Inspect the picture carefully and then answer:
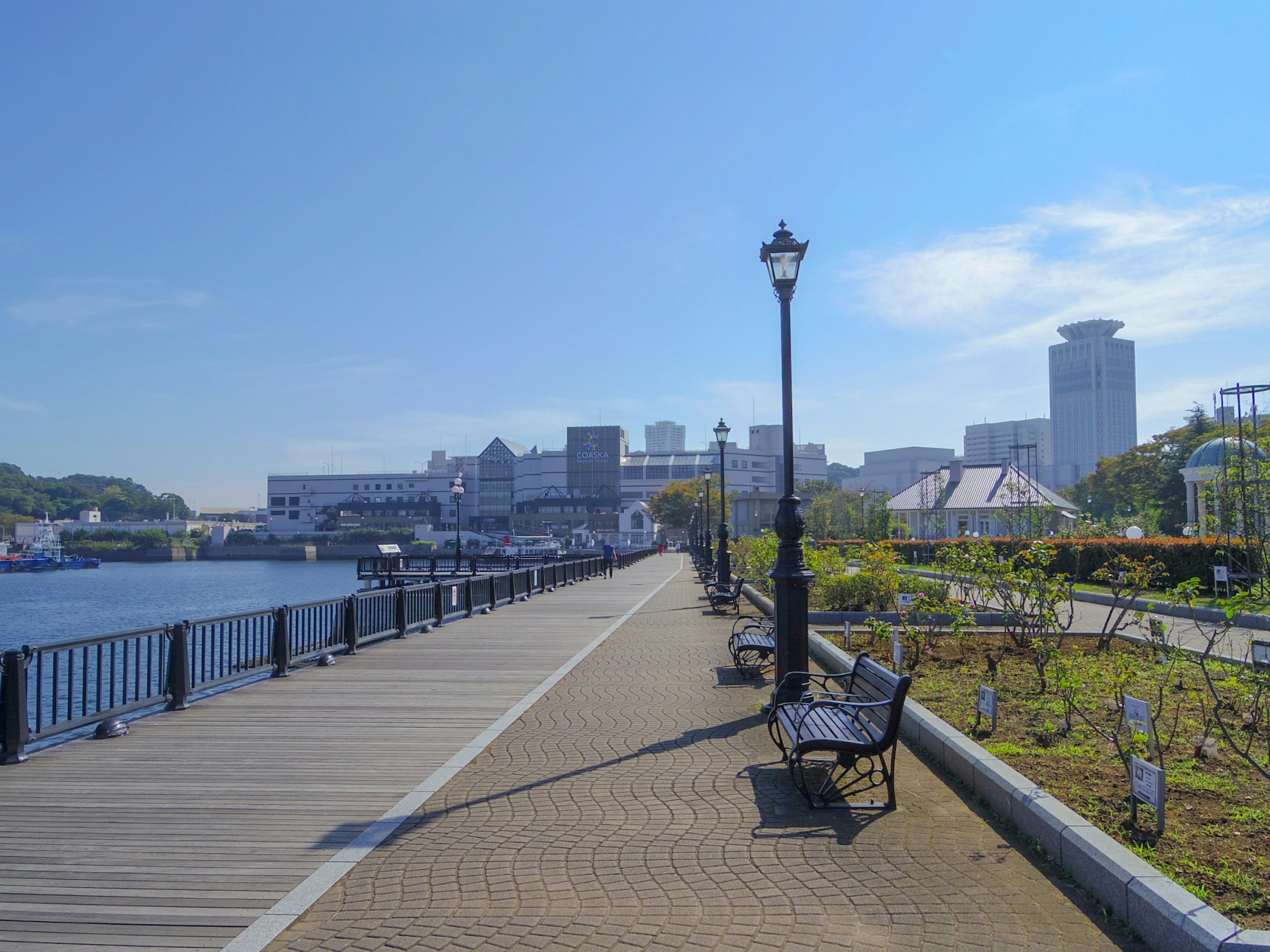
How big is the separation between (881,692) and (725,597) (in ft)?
43.1

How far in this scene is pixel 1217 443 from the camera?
3859cm

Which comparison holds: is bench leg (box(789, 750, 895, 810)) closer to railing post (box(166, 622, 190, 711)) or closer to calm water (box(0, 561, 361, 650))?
railing post (box(166, 622, 190, 711))

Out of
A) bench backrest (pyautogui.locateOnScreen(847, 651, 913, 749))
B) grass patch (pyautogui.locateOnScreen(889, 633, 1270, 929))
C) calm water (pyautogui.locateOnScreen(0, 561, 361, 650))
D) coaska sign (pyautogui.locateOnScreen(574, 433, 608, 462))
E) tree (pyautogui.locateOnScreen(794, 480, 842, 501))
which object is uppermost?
coaska sign (pyautogui.locateOnScreen(574, 433, 608, 462))

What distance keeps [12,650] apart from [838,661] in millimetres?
8573

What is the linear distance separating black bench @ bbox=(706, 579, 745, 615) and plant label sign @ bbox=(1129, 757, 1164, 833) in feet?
46.9

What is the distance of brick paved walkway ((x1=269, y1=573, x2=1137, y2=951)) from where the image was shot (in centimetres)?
407

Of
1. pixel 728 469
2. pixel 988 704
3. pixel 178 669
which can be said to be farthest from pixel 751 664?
pixel 728 469

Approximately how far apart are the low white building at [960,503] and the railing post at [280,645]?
43993 millimetres

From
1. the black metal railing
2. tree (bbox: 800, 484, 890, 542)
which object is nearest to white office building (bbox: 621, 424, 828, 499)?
tree (bbox: 800, 484, 890, 542)

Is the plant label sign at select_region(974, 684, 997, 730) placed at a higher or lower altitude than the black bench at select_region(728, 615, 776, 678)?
higher

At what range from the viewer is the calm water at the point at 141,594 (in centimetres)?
3719

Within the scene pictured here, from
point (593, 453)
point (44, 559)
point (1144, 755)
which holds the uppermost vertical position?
point (593, 453)

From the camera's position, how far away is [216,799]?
626 cm

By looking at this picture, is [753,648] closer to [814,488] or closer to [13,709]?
[13,709]
